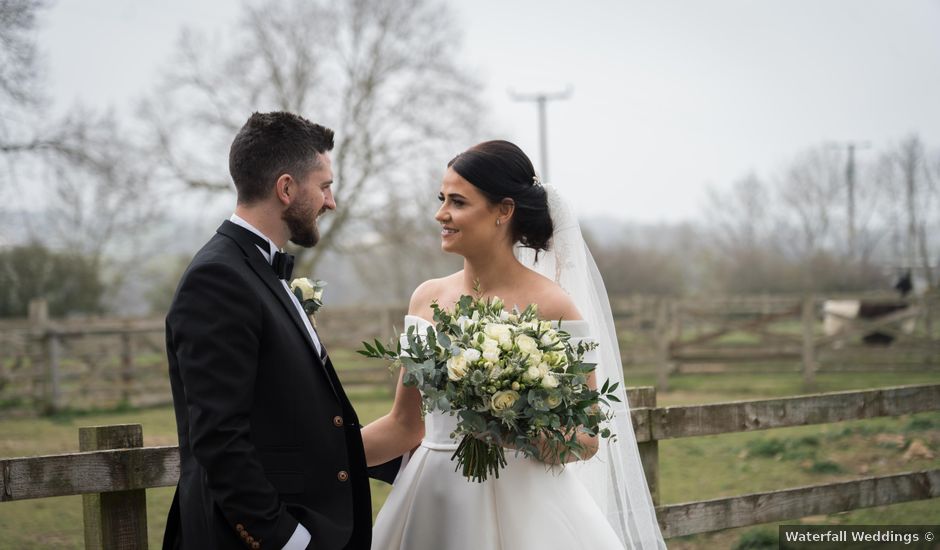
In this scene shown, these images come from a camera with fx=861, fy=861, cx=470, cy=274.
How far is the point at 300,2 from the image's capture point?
25.9m

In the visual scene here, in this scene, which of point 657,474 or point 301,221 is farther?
point 657,474

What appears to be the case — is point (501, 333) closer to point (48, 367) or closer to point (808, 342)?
point (48, 367)

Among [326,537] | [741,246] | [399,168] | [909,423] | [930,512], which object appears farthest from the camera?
[741,246]

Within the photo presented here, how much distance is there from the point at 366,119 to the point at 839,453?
1932 centimetres

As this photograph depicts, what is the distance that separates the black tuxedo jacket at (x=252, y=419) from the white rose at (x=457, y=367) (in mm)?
366

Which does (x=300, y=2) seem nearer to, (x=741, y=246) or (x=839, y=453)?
(x=839, y=453)

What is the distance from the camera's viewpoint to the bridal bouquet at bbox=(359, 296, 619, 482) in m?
2.88

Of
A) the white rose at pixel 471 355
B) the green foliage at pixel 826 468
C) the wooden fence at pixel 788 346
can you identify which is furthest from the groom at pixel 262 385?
the wooden fence at pixel 788 346

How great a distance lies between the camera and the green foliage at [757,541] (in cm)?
592

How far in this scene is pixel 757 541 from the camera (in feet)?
19.6

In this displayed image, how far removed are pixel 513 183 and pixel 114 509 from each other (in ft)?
6.68

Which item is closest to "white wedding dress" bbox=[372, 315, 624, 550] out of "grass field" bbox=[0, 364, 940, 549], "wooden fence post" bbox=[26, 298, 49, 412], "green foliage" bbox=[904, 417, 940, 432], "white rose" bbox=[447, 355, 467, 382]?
"white rose" bbox=[447, 355, 467, 382]

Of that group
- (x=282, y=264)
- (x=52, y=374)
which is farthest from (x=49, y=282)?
(x=282, y=264)


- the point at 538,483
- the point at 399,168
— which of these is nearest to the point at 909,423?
the point at 538,483
